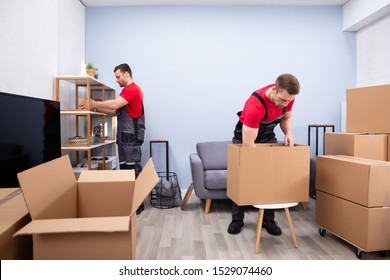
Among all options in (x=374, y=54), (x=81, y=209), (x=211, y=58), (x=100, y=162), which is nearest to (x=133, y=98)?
(x=100, y=162)

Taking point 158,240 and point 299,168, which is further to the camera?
point 158,240

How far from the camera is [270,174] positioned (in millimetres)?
1981

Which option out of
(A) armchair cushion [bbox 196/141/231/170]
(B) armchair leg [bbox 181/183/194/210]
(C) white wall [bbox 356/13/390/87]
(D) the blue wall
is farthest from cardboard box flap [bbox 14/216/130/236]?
(C) white wall [bbox 356/13/390/87]

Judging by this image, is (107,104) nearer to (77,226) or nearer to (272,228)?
(272,228)

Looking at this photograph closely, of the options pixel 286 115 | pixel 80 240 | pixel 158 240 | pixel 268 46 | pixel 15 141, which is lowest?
pixel 158 240

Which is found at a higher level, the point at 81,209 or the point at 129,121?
the point at 129,121

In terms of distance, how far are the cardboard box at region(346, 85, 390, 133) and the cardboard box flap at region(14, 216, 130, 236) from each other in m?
2.27

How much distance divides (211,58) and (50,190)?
10.6 ft

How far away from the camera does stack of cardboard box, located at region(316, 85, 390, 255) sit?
6.15 feet

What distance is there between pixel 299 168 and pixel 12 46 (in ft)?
7.26

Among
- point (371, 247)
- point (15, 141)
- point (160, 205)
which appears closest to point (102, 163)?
point (160, 205)

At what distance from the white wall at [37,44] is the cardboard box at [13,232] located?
152 centimetres

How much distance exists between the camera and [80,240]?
72 centimetres
